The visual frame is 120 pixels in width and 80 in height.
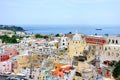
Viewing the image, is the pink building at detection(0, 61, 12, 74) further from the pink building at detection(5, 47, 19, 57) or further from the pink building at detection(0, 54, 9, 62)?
the pink building at detection(5, 47, 19, 57)

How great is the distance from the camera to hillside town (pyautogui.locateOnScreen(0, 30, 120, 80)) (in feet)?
82.5

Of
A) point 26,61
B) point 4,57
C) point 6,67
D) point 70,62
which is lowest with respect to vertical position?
point 6,67

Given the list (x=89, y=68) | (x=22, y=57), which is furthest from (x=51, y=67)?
(x=22, y=57)

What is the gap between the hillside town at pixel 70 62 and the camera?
25141mm

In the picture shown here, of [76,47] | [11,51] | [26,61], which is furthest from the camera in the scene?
[11,51]

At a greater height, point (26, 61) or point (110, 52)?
point (110, 52)

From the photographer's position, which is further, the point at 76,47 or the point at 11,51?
the point at 11,51

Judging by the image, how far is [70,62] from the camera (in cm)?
2803

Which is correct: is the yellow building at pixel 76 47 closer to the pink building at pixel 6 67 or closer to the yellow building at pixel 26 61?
the yellow building at pixel 26 61

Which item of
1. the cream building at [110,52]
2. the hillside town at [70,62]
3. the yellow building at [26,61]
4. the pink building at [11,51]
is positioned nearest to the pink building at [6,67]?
the hillside town at [70,62]

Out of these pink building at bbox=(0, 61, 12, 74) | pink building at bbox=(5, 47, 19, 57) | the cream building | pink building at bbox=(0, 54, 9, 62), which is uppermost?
the cream building

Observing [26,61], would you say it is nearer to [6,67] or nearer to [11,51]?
[6,67]

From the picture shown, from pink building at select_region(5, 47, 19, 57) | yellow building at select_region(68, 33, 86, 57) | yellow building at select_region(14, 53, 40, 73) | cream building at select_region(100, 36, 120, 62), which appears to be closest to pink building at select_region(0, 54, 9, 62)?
pink building at select_region(5, 47, 19, 57)

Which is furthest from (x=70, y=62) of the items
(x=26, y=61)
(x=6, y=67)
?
(x=6, y=67)
